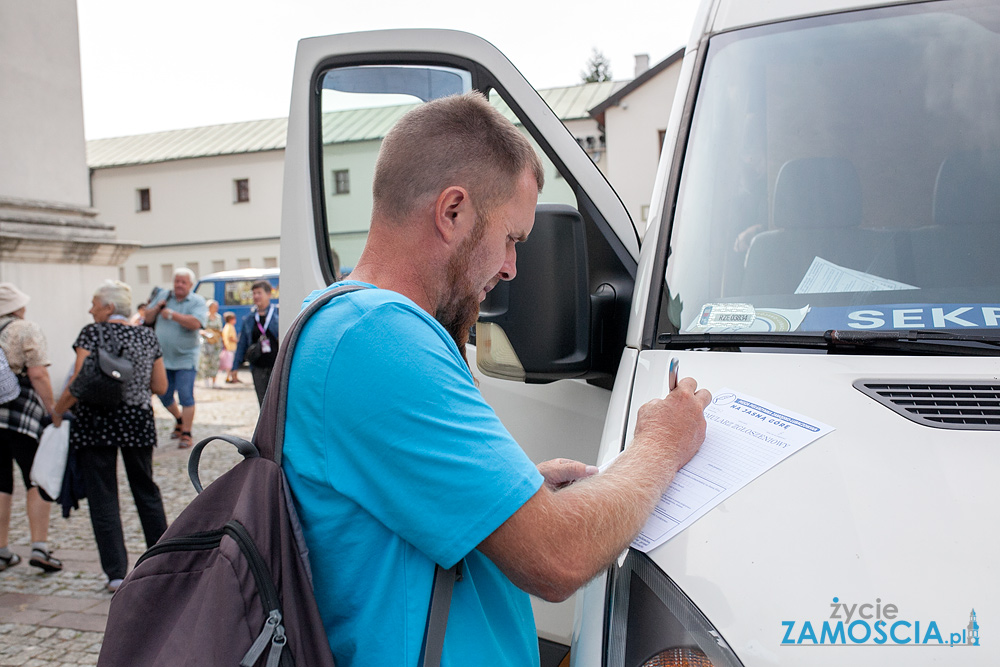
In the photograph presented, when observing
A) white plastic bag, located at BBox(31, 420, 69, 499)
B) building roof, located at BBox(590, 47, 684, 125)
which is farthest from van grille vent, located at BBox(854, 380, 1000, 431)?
building roof, located at BBox(590, 47, 684, 125)

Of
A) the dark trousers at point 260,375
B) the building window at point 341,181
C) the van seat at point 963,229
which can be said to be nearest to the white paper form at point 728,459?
the van seat at point 963,229

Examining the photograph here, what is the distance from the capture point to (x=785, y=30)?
212 centimetres

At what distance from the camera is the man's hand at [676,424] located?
1.44 meters

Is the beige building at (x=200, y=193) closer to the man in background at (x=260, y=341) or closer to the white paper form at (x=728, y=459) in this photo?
the man in background at (x=260, y=341)

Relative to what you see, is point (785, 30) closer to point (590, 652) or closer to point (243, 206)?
point (590, 652)

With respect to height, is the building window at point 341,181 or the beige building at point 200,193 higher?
the beige building at point 200,193

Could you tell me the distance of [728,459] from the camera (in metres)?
1.42

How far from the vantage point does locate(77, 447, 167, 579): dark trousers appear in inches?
204

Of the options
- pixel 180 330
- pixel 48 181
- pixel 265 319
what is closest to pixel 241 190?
pixel 48 181

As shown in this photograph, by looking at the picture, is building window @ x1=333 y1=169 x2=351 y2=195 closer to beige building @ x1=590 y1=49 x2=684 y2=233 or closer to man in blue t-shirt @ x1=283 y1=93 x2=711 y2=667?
man in blue t-shirt @ x1=283 y1=93 x2=711 y2=667

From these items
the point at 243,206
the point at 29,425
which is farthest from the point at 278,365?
the point at 243,206

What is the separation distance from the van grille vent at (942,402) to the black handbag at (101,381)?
4567mm

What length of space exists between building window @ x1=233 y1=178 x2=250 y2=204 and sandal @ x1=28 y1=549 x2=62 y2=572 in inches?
1467

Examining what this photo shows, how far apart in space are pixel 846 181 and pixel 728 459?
2.69ft
